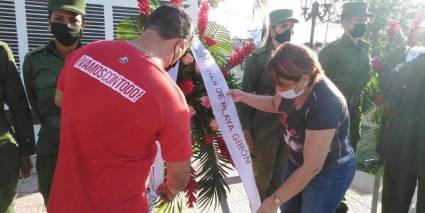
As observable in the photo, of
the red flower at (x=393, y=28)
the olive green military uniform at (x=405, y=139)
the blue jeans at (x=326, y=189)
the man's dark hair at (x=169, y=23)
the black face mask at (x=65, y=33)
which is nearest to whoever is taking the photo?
the man's dark hair at (x=169, y=23)

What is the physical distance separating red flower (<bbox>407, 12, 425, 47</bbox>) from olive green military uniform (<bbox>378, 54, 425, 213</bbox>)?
1.24ft

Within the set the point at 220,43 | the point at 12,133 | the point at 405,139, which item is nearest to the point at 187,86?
the point at 220,43

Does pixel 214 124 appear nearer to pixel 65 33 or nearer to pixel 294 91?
pixel 294 91

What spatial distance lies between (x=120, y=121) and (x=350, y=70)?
3.08 metres

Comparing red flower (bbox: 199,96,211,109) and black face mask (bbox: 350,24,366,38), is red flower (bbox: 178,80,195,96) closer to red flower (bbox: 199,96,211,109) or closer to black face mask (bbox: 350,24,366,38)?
red flower (bbox: 199,96,211,109)

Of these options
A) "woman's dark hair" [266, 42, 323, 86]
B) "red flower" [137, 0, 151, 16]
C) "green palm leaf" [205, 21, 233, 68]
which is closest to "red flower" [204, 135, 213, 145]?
"green palm leaf" [205, 21, 233, 68]

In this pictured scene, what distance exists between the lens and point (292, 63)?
190 centimetres

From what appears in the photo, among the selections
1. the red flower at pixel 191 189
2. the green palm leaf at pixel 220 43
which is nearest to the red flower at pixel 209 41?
the green palm leaf at pixel 220 43

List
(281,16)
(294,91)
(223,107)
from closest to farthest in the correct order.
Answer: (294,91)
(223,107)
(281,16)

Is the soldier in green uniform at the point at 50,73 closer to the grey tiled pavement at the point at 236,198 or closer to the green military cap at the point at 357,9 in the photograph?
the grey tiled pavement at the point at 236,198

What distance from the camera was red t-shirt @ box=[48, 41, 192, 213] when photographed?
137 centimetres

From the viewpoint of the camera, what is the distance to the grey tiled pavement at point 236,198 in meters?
4.06

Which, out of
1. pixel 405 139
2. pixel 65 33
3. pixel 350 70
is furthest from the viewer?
pixel 350 70

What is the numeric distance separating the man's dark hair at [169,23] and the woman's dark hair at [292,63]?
55 cm
